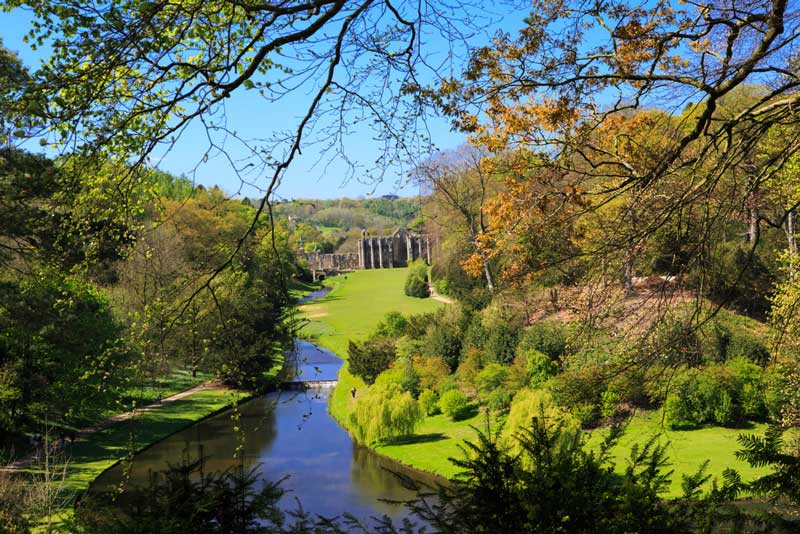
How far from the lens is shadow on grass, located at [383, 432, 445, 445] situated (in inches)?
832

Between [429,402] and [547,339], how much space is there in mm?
4405

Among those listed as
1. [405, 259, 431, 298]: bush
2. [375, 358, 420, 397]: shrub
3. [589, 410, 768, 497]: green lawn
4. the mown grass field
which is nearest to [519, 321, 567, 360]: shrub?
the mown grass field

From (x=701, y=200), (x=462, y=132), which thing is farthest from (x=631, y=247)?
(x=462, y=132)

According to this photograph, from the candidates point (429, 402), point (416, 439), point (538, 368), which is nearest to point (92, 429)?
point (416, 439)

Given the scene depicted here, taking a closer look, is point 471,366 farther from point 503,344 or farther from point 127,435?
point 127,435

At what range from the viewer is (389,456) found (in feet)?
65.9

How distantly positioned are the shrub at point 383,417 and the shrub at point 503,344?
3.51 m

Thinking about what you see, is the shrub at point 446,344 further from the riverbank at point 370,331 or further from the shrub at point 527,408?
the shrub at point 527,408

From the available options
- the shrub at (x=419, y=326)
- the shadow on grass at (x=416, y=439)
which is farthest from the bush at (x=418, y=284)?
the shadow on grass at (x=416, y=439)

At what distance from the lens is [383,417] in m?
20.9

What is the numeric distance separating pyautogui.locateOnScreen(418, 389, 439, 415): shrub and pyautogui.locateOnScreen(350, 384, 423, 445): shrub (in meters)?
1.38

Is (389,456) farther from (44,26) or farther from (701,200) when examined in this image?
(44,26)

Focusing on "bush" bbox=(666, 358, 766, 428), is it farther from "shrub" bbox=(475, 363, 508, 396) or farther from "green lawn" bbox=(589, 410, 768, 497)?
"shrub" bbox=(475, 363, 508, 396)

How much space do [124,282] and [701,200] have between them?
2734 centimetres
